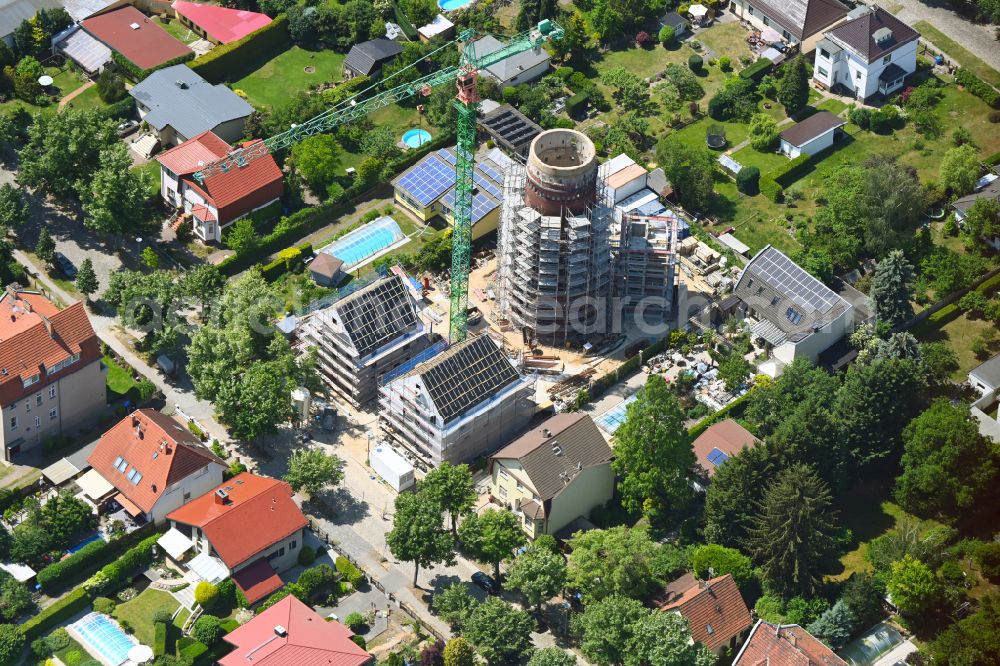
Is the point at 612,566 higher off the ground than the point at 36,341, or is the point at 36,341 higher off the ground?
the point at 36,341

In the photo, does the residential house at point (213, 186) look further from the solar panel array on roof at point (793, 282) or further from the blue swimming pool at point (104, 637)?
the solar panel array on roof at point (793, 282)

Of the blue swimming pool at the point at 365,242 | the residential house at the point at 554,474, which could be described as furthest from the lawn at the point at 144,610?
the blue swimming pool at the point at 365,242

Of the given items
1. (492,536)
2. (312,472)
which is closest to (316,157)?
(312,472)

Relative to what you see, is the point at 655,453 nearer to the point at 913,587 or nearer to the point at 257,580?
the point at 913,587

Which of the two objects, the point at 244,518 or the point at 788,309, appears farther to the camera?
the point at 788,309

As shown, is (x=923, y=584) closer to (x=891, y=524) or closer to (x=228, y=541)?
(x=891, y=524)

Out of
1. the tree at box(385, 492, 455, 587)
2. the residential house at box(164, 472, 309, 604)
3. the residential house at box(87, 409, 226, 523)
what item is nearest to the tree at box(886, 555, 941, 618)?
the tree at box(385, 492, 455, 587)

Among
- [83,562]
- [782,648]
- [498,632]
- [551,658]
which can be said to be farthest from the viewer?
[83,562]
